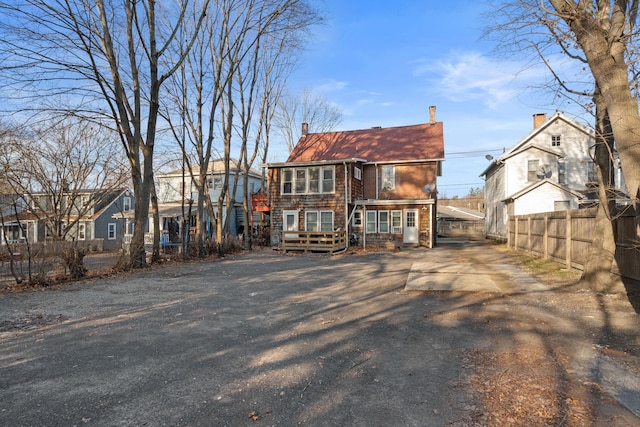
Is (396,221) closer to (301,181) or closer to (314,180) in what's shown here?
(314,180)

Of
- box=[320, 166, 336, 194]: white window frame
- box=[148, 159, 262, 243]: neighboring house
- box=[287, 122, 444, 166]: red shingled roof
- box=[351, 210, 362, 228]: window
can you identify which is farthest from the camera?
box=[148, 159, 262, 243]: neighboring house

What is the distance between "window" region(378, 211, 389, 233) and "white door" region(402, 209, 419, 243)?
3.54 ft

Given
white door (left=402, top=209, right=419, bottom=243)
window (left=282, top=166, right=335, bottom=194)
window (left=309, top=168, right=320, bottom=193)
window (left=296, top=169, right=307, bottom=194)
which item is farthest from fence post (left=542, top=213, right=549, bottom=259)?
window (left=296, top=169, right=307, bottom=194)

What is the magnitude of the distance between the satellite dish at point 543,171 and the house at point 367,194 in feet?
20.3

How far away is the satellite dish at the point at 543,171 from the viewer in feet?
80.3

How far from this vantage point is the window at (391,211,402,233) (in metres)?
22.6

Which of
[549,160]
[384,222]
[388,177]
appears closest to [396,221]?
[384,222]

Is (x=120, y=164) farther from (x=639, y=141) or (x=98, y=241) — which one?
(x=639, y=141)

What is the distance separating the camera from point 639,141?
183 inches

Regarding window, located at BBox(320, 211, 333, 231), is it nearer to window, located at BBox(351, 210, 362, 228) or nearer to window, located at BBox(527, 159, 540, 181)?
window, located at BBox(351, 210, 362, 228)

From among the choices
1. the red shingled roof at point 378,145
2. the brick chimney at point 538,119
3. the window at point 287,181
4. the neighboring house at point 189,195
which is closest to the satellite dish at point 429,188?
the red shingled roof at point 378,145

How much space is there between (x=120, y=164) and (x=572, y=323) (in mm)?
22950

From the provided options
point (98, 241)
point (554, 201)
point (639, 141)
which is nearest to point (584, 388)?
point (639, 141)

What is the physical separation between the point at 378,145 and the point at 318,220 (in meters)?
7.06
